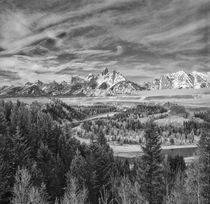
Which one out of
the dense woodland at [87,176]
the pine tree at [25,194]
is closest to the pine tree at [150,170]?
the dense woodland at [87,176]

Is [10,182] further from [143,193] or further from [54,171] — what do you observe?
[143,193]

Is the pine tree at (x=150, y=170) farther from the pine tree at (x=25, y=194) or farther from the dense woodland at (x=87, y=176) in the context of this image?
the pine tree at (x=25, y=194)

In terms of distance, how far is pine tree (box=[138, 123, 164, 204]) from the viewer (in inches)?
1615

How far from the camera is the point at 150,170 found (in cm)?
4119

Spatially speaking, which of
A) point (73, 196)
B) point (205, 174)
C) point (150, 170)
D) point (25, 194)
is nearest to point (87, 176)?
point (150, 170)

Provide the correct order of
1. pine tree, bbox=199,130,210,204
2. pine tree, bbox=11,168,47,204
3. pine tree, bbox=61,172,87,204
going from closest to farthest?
pine tree, bbox=11,168,47,204
pine tree, bbox=61,172,87,204
pine tree, bbox=199,130,210,204

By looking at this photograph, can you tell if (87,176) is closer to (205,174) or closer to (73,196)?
(205,174)

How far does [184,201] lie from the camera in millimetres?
33750

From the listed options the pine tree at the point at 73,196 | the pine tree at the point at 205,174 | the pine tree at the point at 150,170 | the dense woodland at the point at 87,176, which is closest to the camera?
the pine tree at the point at 73,196

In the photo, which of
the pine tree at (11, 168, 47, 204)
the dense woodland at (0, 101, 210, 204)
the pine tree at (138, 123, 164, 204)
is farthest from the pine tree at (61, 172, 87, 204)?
the pine tree at (138, 123, 164, 204)

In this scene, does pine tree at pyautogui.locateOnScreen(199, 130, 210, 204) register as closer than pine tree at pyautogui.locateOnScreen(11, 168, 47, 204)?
No

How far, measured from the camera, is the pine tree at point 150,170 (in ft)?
135

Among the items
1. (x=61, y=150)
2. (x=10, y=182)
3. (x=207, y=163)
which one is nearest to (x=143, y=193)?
(x=207, y=163)

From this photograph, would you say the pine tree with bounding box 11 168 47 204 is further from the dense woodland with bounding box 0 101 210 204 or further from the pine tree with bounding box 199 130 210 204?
the pine tree with bounding box 199 130 210 204
